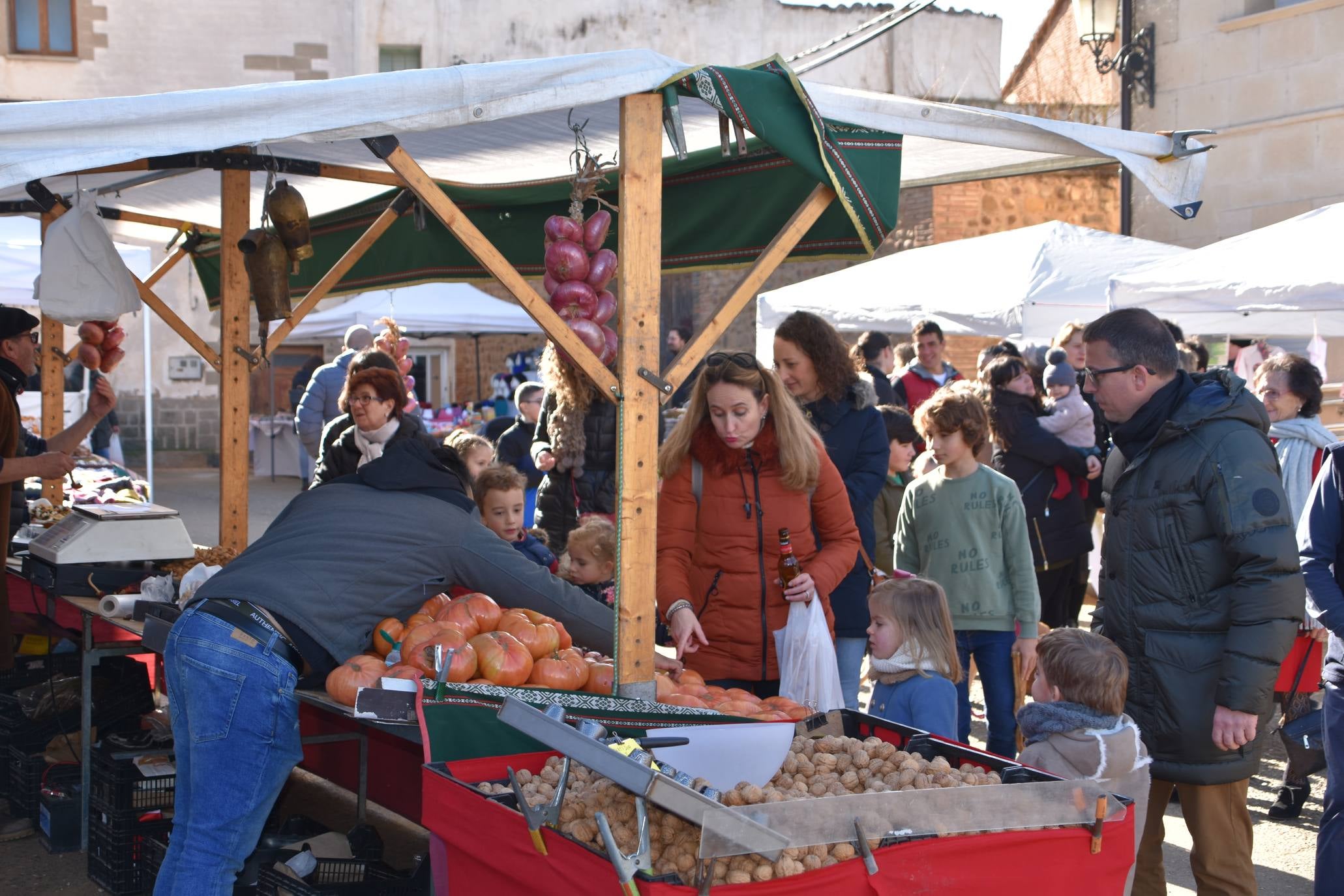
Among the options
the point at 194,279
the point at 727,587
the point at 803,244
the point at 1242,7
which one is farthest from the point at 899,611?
the point at 194,279

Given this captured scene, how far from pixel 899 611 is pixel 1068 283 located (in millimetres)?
5789

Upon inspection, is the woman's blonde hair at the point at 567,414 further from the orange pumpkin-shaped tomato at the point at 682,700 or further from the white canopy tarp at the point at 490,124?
the orange pumpkin-shaped tomato at the point at 682,700

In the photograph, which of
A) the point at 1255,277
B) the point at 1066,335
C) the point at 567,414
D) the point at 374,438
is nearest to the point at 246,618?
the point at 374,438

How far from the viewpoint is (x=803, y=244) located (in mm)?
4301

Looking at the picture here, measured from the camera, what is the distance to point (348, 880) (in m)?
3.78

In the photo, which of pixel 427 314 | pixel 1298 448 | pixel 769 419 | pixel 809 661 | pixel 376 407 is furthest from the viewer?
pixel 427 314

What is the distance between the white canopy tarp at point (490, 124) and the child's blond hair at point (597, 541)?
1469 mm

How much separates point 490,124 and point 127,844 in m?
2.78

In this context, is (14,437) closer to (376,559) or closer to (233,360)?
(233,360)

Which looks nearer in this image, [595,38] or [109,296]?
[109,296]

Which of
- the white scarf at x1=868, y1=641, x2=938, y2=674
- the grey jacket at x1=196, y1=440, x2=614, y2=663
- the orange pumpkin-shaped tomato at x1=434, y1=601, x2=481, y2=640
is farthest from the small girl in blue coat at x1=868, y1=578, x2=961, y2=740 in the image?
the orange pumpkin-shaped tomato at x1=434, y1=601, x2=481, y2=640

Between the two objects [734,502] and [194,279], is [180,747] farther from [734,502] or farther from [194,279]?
[194,279]

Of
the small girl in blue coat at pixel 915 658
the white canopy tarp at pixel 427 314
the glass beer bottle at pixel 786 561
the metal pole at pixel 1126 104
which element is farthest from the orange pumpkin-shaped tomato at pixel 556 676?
the white canopy tarp at pixel 427 314

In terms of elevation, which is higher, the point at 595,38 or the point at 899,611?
the point at 595,38
